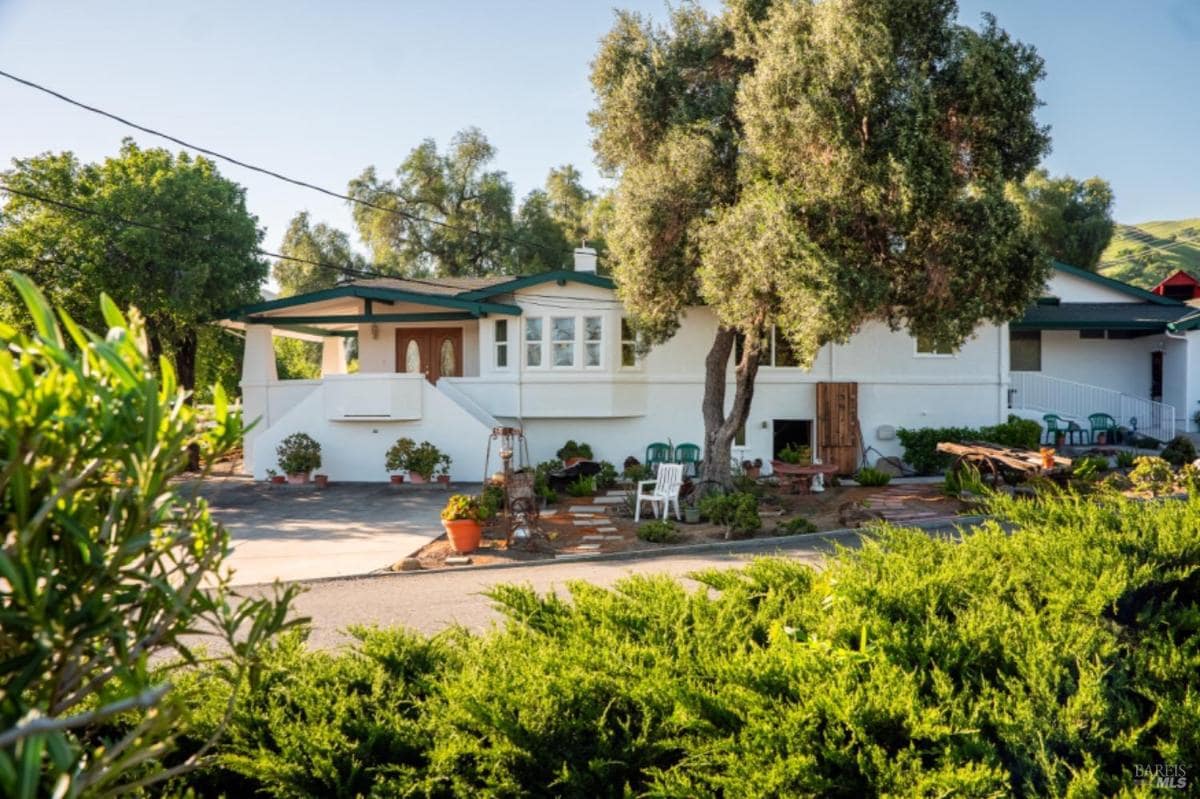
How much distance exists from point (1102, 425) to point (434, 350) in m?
19.4

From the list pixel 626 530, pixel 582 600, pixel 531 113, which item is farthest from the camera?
pixel 531 113

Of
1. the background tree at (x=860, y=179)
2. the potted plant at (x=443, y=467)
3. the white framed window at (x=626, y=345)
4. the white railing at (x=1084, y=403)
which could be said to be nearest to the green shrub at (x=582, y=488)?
the potted plant at (x=443, y=467)

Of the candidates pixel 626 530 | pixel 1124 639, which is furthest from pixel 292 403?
pixel 1124 639

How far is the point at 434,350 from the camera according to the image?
24.3m

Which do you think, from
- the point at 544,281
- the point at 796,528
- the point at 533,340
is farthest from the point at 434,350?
the point at 796,528

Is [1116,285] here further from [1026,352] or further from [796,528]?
[796,528]

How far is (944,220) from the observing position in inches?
526

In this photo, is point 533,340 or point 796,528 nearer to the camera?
point 796,528

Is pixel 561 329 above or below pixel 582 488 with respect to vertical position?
above

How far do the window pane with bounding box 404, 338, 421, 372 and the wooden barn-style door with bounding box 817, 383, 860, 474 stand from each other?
37.3ft

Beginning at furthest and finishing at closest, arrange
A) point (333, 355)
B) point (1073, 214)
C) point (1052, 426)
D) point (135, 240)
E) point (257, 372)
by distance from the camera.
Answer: point (1073, 214) → point (333, 355) → point (1052, 426) → point (257, 372) → point (135, 240)

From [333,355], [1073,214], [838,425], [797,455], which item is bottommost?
[797,455]

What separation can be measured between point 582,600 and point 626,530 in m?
9.54

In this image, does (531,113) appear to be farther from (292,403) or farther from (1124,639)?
(1124,639)
